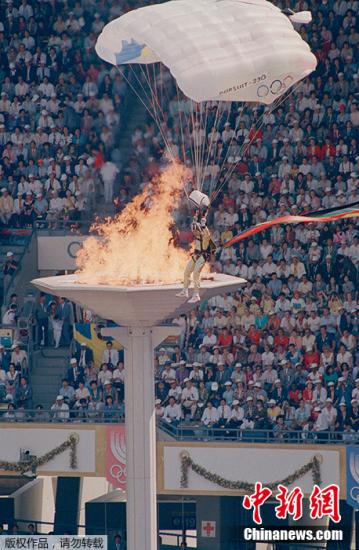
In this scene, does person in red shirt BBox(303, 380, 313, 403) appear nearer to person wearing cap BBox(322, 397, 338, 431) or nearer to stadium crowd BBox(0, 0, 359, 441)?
stadium crowd BBox(0, 0, 359, 441)

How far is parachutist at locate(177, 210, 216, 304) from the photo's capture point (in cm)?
3834

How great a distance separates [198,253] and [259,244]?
13.5m

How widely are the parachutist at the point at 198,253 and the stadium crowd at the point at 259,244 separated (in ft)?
16.9

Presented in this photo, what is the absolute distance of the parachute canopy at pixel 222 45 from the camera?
4016 centimetres

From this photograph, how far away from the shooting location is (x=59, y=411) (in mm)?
47969

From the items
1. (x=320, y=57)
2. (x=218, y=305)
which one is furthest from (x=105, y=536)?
(x=320, y=57)

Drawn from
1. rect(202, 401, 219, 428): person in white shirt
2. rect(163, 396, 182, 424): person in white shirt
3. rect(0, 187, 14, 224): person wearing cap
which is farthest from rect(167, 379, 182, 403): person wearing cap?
rect(0, 187, 14, 224): person wearing cap

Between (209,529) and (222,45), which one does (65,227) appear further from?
(222,45)

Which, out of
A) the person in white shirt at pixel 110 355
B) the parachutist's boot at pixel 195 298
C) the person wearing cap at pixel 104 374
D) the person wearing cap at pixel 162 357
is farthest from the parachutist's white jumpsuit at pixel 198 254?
the person in white shirt at pixel 110 355

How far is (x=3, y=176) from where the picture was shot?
56125mm

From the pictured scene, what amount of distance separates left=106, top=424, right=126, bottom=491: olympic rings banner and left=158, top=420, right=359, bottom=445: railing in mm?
A: 1145

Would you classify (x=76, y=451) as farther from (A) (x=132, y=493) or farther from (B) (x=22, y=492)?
(A) (x=132, y=493)

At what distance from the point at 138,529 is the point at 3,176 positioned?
17.8 m

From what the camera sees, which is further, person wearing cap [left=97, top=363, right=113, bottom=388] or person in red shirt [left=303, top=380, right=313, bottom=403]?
person wearing cap [left=97, top=363, right=113, bottom=388]
